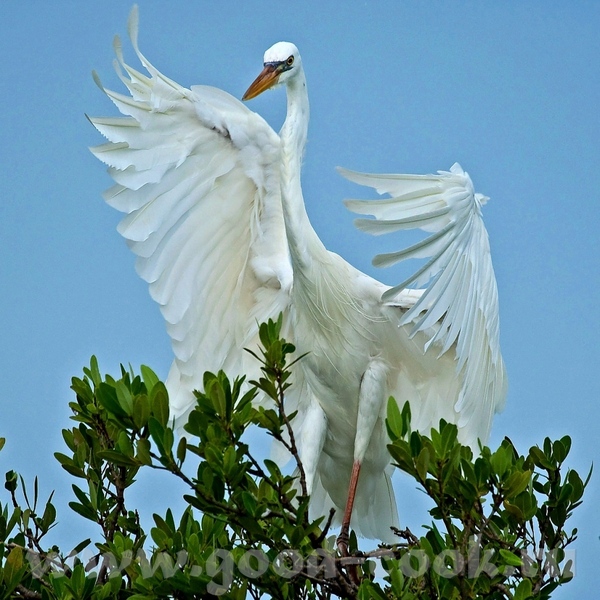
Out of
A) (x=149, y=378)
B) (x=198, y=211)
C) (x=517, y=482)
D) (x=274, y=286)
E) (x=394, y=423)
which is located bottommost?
(x=517, y=482)

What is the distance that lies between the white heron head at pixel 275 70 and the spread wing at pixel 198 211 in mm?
250

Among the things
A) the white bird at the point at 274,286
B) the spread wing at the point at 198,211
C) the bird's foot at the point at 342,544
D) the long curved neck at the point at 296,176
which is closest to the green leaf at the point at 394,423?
the white bird at the point at 274,286

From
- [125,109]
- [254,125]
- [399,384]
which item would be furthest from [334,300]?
[125,109]

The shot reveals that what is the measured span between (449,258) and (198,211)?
158 centimetres

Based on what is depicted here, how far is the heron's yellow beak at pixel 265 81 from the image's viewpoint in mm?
4738

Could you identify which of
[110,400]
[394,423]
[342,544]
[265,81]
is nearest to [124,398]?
[110,400]

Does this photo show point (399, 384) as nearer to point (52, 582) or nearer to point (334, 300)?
point (334, 300)

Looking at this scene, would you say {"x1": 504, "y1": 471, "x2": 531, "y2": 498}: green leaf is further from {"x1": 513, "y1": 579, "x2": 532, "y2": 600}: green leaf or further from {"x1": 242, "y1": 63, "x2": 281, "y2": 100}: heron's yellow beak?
{"x1": 242, "y1": 63, "x2": 281, "y2": 100}: heron's yellow beak

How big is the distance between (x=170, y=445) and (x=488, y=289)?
6.50 feet

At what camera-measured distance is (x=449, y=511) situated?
3.12m

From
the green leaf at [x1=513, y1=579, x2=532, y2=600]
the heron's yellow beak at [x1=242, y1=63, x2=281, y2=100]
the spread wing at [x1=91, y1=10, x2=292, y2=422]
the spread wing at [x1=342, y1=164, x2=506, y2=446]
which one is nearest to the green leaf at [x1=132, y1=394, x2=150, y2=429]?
the spread wing at [x1=342, y1=164, x2=506, y2=446]

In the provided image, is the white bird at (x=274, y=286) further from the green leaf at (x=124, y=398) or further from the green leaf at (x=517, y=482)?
the green leaf at (x=124, y=398)

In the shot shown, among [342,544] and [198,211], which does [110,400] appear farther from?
[198,211]

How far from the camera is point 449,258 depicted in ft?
12.9
